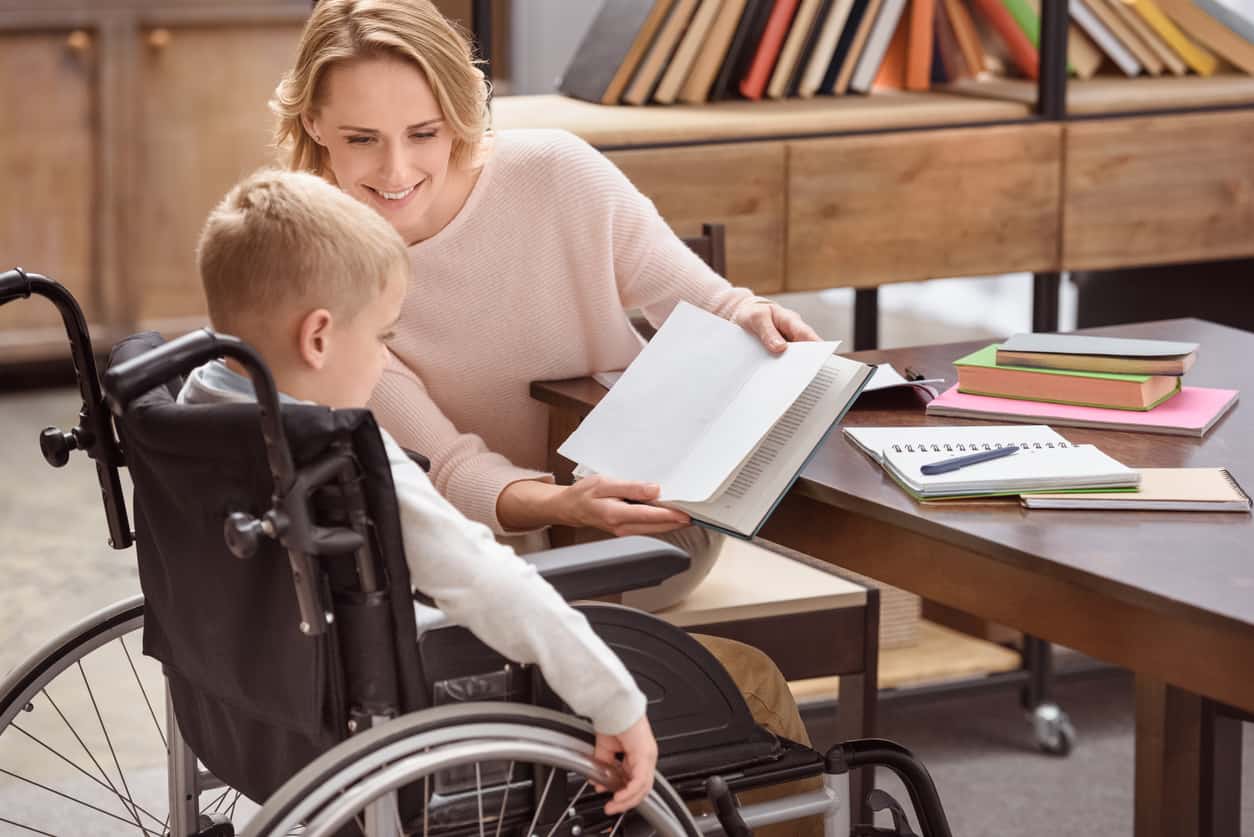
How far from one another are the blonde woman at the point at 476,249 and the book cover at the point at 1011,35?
108 centimetres

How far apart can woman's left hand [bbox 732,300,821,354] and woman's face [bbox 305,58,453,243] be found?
1.15ft

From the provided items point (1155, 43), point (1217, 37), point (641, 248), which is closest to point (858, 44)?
point (1155, 43)

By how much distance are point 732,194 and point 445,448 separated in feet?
2.91

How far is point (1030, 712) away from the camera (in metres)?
2.89

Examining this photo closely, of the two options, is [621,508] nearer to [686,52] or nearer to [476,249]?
[476,249]

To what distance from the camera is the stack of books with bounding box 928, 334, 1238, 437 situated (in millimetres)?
1752

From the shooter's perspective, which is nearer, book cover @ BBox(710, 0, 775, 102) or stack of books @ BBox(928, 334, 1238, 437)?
stack of books @ BBox(928, 334, 1238, 437)

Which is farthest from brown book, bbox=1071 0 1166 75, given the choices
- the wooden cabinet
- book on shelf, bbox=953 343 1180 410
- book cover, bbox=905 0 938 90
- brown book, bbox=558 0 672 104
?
the wooden cabinet

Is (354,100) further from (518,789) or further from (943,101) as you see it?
(943,101)

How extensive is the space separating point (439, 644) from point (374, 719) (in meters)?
0.10

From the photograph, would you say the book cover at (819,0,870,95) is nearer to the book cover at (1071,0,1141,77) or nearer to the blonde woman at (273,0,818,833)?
the book cover at (1071,0,1141,77)

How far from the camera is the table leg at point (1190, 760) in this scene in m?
1.89

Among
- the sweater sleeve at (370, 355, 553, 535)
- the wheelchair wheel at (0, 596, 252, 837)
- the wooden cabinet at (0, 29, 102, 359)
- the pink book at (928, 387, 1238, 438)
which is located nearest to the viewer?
the pink book at (928, 387, 1238, 438)

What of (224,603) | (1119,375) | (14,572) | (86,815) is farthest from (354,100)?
(14,572)
